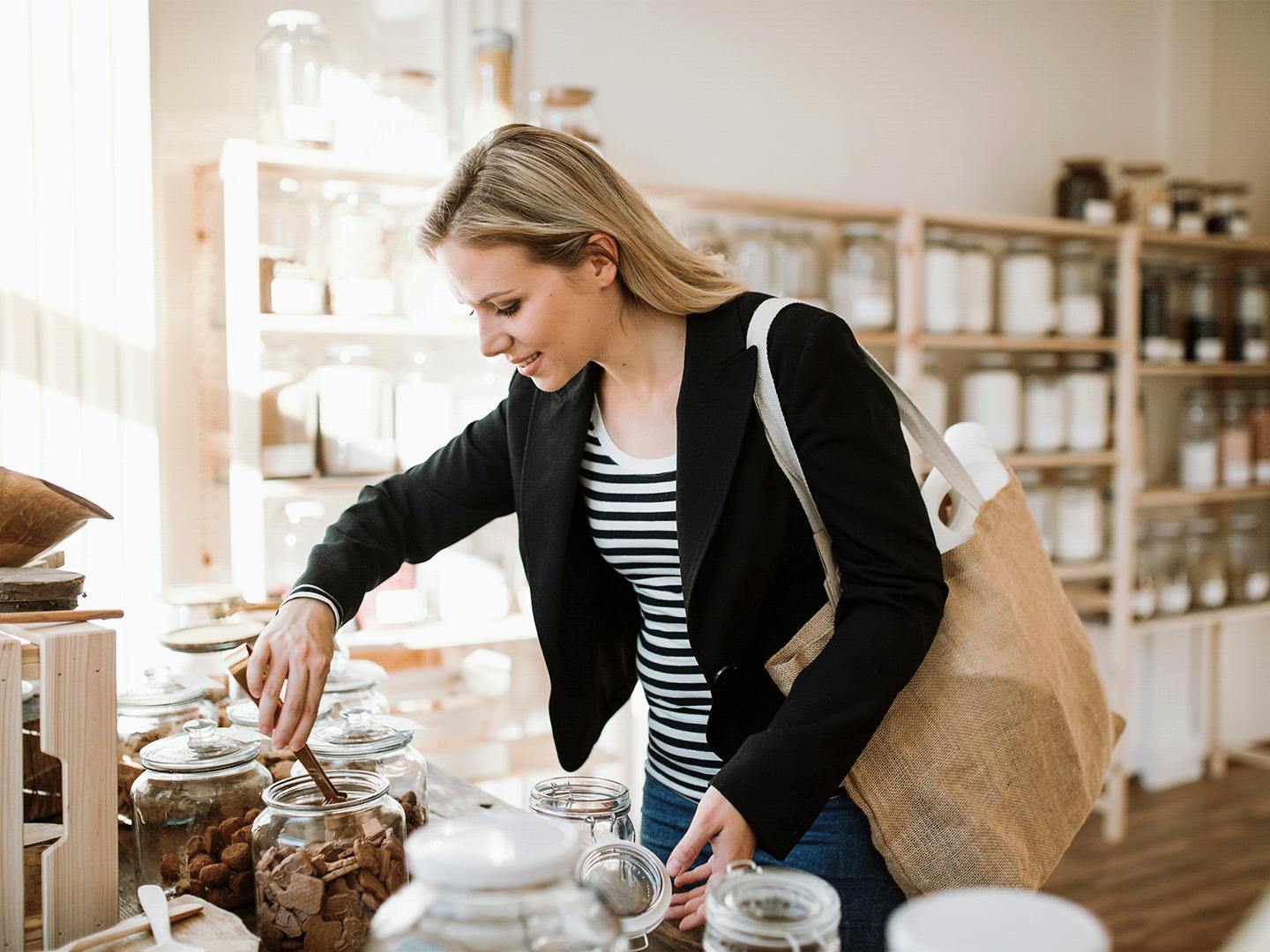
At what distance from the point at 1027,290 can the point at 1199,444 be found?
968mm

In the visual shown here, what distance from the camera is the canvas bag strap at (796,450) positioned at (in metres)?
1.13

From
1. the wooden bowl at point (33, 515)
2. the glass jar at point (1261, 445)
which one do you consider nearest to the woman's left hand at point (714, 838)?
the wooden bowl at point (33, 515)

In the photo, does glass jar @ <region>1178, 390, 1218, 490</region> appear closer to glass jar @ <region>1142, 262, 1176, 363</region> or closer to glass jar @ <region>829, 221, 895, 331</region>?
glass jar @ <region>1142, 262, 1176, 363</region>

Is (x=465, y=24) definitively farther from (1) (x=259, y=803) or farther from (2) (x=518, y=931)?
(2) (x=518, y=931)

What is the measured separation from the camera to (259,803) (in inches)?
39.5

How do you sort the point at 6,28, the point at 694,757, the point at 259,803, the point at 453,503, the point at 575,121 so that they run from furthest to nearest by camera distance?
the point at 575,121 < the point at 6,28 < the point at 453,503 < the point at 694,757 < the point at 259,803

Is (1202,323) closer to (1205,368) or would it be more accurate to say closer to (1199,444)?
(1205,368)

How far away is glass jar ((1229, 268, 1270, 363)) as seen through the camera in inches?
152

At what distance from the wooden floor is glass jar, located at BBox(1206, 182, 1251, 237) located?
1868 millimetres

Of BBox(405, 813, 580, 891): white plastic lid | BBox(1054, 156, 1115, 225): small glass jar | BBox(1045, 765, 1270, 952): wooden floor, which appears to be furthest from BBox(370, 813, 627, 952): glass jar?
BBox(1054, 156, 1115, 225): small glass jar

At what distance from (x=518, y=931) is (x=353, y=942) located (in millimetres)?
407

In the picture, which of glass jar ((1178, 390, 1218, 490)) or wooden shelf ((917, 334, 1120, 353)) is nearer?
wooden shelf ((917, 334, 1120, 353))

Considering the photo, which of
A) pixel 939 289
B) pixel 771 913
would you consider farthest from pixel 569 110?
pixel 771 913

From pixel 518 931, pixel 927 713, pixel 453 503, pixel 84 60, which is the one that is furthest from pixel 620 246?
pixel 84 60
